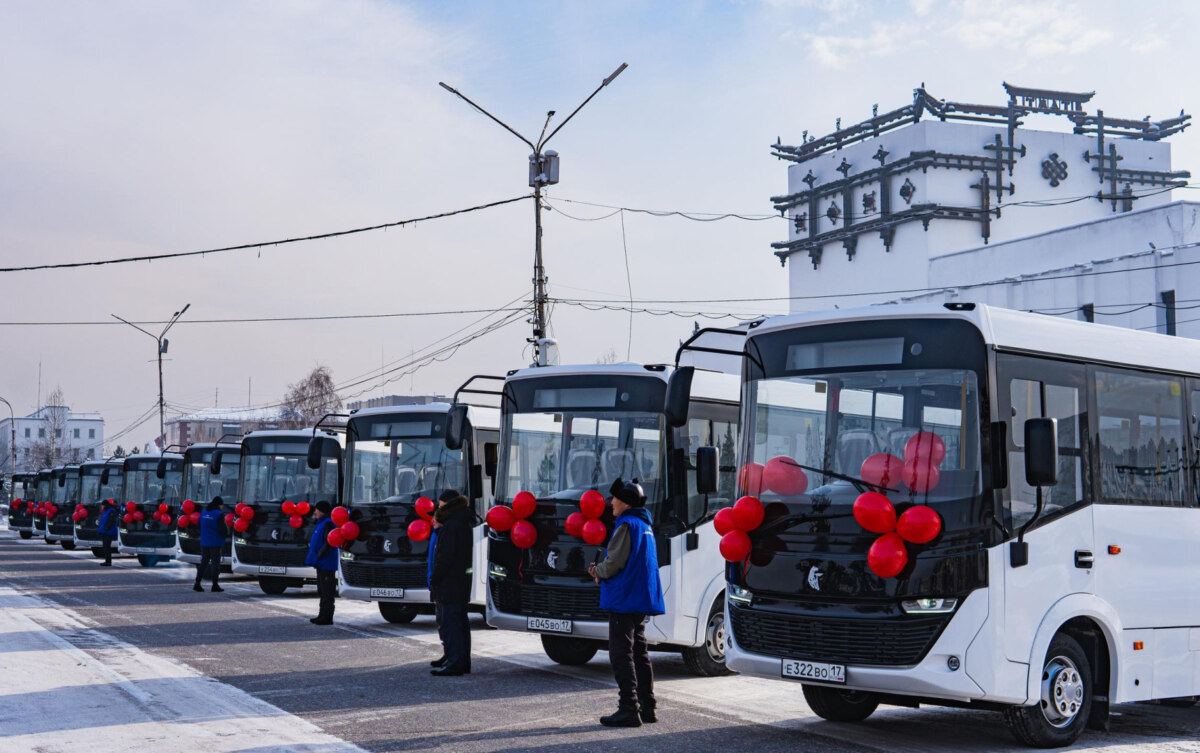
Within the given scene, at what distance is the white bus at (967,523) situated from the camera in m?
8.77

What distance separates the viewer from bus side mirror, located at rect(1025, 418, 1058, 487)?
8484mm

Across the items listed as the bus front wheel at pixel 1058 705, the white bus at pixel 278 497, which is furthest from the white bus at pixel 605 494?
the white bus at pixel 278 497

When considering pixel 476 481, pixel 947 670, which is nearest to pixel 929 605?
pixel 947 670

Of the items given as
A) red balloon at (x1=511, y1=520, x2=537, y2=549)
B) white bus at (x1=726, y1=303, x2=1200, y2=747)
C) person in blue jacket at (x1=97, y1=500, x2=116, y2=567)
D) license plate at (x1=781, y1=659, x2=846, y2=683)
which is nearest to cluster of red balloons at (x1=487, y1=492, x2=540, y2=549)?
red balloon at (x1=511, y1=520, x2=537, y2=549)

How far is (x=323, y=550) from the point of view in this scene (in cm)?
1859

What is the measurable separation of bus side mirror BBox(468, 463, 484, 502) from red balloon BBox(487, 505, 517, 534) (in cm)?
462

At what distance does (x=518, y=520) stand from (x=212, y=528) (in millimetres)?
12247

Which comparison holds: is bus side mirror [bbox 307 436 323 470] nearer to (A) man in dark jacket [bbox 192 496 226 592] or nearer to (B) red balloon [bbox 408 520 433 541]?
(A) man in dark jacket [bbox 192 496 226 592]

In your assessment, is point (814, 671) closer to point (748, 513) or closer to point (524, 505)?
point (748, 513)

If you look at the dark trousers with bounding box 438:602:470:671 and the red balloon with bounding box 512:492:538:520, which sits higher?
the red balloon with bounding box 512:492:538:520

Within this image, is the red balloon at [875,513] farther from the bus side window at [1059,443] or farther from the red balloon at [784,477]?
the bus side window at [1059,443]

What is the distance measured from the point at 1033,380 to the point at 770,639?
2.54m

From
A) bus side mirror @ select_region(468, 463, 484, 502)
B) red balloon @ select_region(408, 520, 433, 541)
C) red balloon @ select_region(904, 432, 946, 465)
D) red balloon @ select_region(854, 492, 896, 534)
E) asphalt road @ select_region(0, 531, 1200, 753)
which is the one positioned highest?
red balloon @ select_region(904, 432, 946, 465)

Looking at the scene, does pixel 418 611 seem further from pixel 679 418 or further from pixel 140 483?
pixel 140 483
